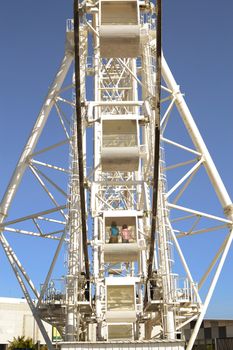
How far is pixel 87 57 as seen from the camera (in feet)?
100

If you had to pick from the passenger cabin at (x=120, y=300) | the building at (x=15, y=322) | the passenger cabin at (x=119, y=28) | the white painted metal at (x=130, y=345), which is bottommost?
the white painted metal at (x=130, y=345)

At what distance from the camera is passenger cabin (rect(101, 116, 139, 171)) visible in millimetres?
22672

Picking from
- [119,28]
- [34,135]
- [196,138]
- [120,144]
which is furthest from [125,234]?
[119,28]

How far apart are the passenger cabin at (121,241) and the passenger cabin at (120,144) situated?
2.04 m

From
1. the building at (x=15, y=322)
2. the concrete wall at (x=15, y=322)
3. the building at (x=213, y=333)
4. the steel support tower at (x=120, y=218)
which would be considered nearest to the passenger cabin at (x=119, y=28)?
the steel support tower at (x=120, y=218)

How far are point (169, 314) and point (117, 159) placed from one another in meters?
6.62

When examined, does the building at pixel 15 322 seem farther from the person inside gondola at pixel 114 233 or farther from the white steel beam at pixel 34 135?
the person inside gondola at pixel 114 233

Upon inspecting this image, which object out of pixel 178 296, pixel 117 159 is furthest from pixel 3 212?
pixel 178 296

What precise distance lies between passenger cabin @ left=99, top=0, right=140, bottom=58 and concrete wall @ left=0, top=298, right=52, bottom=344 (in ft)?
159

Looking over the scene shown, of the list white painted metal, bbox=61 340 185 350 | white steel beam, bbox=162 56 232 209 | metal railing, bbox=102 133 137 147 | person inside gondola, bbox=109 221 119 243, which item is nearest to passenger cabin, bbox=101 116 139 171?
metal railing, bbox=102 133 137 147

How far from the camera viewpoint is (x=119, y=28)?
21172 mm

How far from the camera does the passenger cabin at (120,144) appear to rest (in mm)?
22672

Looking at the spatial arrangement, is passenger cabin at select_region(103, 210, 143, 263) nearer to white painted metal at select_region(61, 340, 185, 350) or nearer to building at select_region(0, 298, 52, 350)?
white painted metal at select_region(61, 340, 185, 350)

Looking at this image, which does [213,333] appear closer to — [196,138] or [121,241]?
[196,138]
